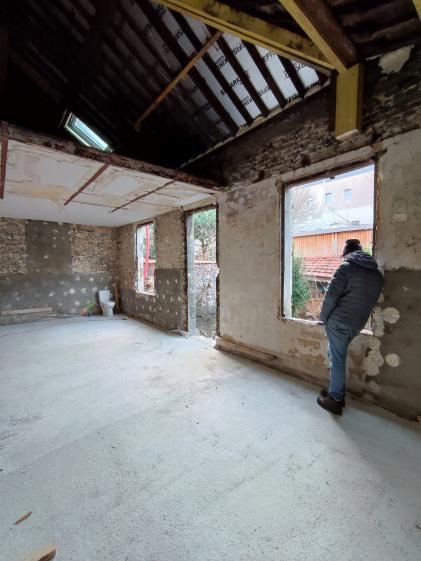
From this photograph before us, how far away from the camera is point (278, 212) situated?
3227 millimetres

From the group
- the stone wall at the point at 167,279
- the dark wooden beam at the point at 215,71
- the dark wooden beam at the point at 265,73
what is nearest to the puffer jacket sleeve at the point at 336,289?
the dark wooden beam at the point at 265,73

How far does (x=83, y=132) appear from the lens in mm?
6125

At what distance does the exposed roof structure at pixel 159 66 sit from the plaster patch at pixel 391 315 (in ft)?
7.33

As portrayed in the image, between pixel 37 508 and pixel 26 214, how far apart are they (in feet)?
19.0

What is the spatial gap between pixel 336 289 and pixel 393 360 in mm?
822

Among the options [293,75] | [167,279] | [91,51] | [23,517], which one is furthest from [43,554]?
[91,51]

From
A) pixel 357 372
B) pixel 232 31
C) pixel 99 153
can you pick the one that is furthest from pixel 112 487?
pixel 232 31

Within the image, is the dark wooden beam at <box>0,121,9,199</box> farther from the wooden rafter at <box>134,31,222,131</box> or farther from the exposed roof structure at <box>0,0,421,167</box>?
the wooden rafter at <box>134,31,222,131</box>

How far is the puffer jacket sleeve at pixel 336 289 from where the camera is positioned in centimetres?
229

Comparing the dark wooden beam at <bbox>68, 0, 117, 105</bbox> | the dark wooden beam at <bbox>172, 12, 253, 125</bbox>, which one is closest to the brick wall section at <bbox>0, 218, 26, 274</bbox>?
the dark wooden beam at <bbox>68, 0, 117, 105</bbox>

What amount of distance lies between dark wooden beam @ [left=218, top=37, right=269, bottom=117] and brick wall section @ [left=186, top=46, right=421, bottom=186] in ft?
0.65

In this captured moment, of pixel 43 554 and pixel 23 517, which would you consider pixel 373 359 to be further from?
pixel 23 517

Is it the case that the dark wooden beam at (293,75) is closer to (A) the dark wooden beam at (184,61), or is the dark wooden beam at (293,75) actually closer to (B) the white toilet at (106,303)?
(A) the dark wooden beam at (184,61)

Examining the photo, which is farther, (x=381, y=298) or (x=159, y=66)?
(x=159, y=66)
